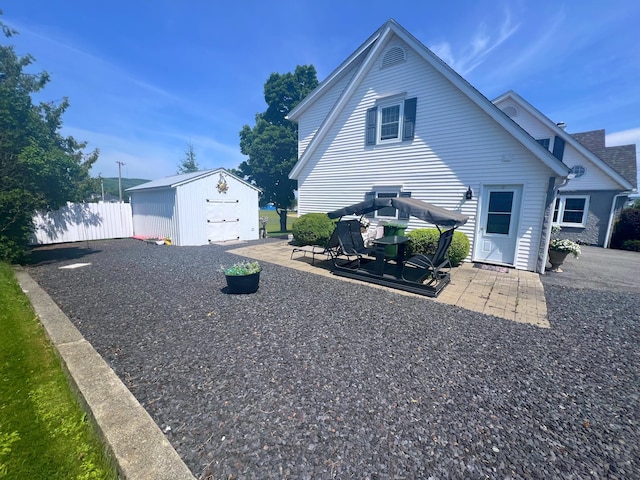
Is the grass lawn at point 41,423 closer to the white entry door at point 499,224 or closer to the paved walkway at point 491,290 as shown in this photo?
the paved walkway at point 491,290

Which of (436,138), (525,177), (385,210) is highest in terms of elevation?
(436,138)

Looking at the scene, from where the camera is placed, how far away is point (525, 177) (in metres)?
7.31

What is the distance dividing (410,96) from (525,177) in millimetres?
4588

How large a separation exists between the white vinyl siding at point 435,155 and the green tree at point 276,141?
1026 centimetres

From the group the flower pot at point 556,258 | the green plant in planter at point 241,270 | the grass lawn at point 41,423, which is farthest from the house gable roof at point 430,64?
the grass lawn at point 41,423

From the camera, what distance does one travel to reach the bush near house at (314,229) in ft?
35.8

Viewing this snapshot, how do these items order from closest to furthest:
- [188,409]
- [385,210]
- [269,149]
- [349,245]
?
1. [188,409]
2. [349,245]
3. [385,210]
4. [269,149]

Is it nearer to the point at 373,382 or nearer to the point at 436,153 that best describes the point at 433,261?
the point at 373,382

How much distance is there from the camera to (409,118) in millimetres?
9047

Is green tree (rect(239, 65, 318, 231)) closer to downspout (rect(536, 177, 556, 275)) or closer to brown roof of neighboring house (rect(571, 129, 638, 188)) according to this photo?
downspout (rect(536, 177, 556, 275))

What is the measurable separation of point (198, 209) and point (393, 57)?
10341mm

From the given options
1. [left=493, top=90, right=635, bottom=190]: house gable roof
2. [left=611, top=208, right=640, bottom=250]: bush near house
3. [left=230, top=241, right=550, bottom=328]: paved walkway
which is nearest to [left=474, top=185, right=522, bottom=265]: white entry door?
[left=230, top=241, right=550, bottom=328]: paved walkway

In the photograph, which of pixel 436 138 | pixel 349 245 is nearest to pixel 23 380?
pixel 349 245

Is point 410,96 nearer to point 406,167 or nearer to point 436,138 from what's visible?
point 436,138
